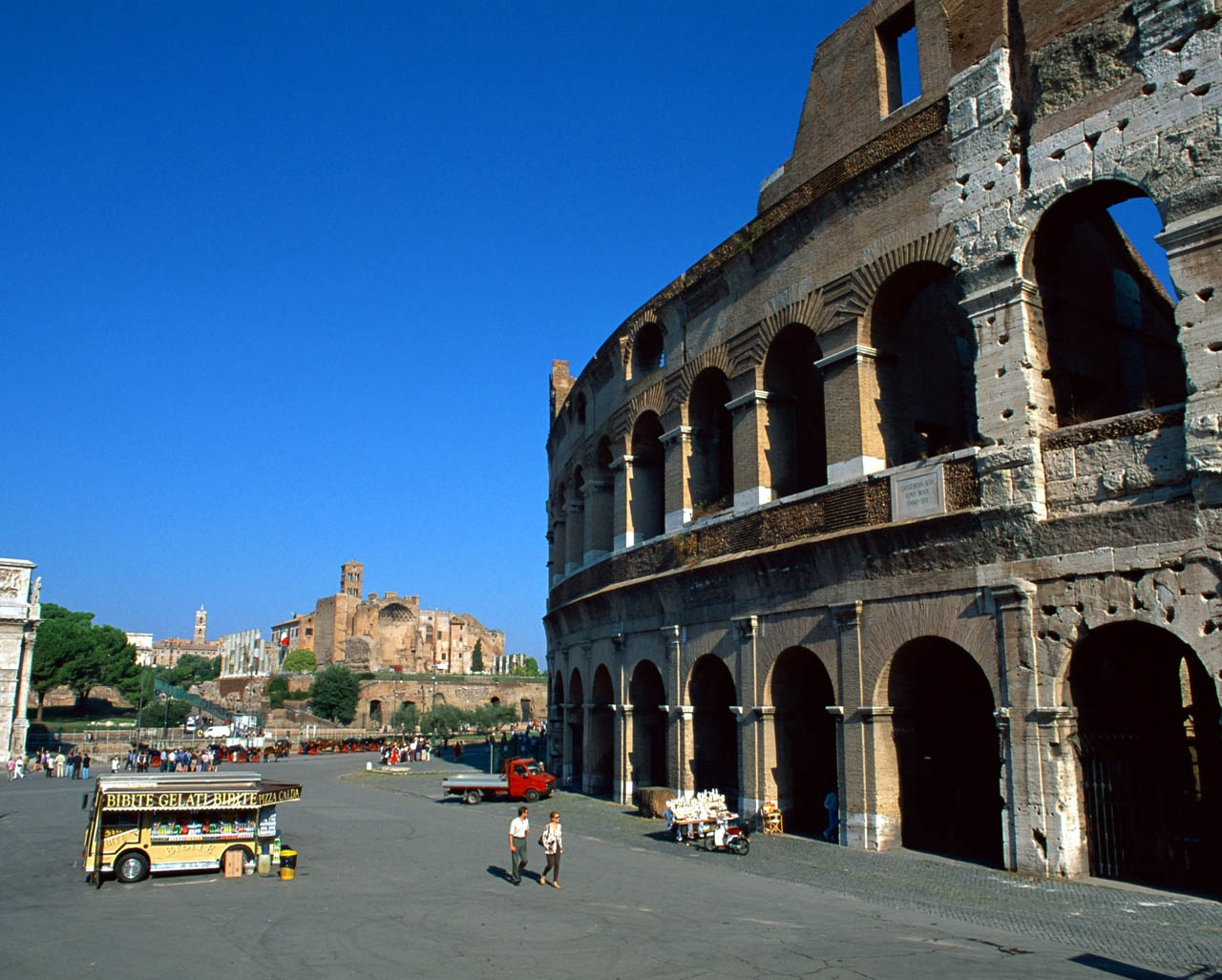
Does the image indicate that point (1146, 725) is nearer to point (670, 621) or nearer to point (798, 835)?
point (798, 835)

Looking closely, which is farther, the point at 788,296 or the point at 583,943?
the point at 788,296

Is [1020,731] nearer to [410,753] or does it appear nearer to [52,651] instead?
[410,753]

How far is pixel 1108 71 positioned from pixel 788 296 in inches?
224

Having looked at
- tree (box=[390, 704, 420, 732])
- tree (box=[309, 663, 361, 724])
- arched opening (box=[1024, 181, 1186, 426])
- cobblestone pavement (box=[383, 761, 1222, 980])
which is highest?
arched opening (box=[1024, 181, 1186, 426])

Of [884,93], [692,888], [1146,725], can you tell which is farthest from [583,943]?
[884,93]

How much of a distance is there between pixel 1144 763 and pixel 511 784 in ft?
48.7

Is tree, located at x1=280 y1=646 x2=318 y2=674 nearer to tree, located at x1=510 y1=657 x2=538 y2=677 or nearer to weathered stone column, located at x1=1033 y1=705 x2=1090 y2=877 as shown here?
tree, located at x1=510 y1=657 x2=538 y2=677

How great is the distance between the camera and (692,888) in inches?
472

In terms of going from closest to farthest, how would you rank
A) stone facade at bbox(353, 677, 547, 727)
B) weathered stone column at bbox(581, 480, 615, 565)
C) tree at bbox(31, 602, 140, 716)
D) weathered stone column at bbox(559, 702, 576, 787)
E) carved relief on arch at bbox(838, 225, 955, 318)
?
carved relief on arch at bbox(838, 225, 955, 318) → weathered stone column at bbox(581, 480, 615, 565) → weathered stone column at bbox(559, 702, 576, 787) → tree at bbox(31, 602, 140, 716) → stone facade at bbox(353, 677, 547, 727)

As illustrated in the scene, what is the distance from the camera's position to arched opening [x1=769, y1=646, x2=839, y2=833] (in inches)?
640

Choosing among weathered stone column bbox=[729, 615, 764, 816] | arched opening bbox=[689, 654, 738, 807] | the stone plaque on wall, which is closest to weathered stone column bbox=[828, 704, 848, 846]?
weathered stone column bbox=[729, 615, 764, 816]

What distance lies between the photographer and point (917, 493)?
13.7m

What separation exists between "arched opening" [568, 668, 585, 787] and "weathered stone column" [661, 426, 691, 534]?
7447 mm

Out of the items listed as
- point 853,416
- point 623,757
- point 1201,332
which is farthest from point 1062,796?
point 623,757
